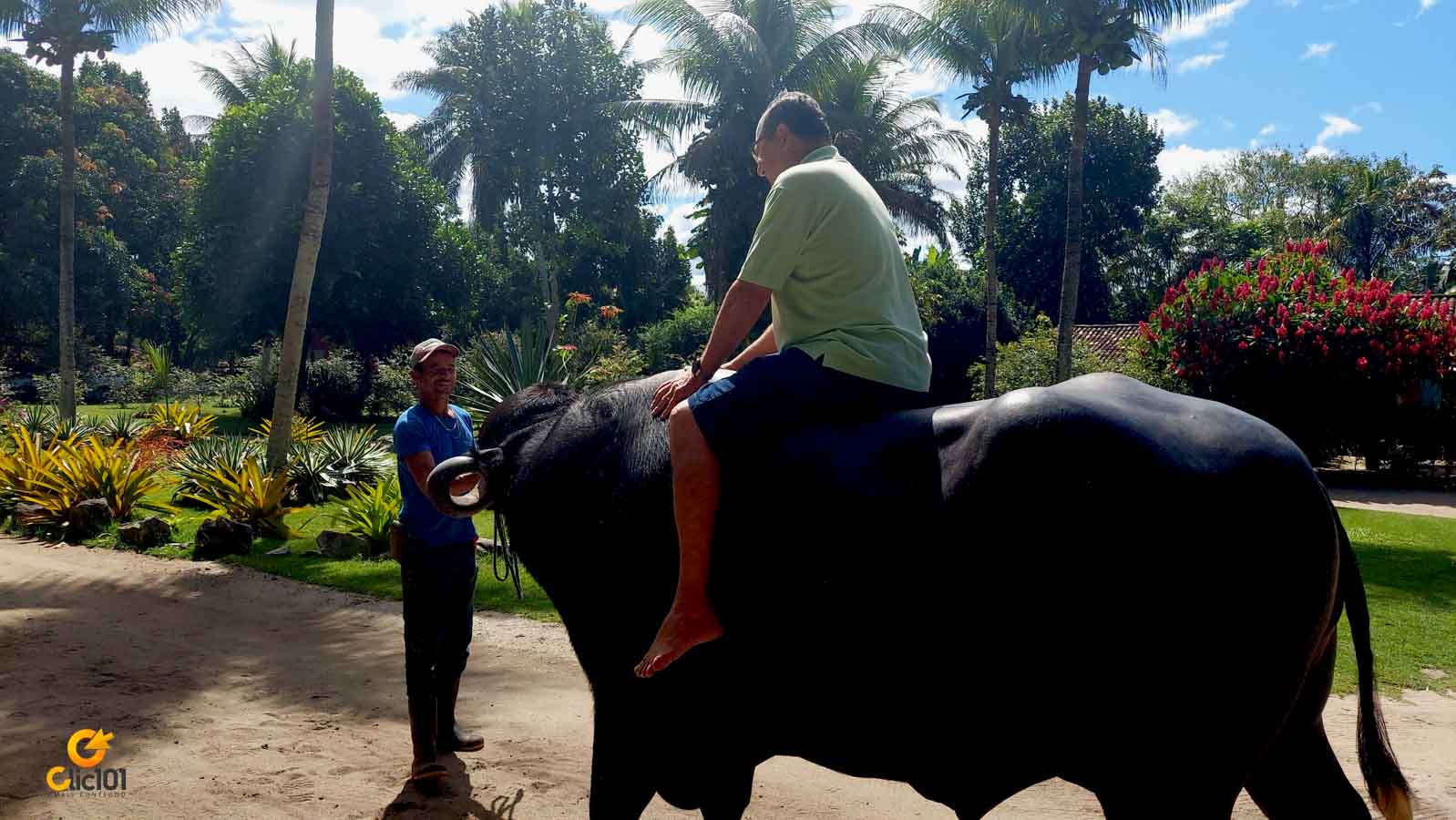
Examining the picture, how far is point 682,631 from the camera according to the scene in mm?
2459

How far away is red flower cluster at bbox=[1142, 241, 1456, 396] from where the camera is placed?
1648 centimetres

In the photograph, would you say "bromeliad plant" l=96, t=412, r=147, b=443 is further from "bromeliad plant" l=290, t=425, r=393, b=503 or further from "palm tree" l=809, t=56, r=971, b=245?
"palm tree" l=809, t=56, r=971, b=245

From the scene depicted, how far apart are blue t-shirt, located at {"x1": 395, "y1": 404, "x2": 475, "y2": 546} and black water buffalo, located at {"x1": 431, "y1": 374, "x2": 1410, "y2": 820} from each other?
1.76 meters

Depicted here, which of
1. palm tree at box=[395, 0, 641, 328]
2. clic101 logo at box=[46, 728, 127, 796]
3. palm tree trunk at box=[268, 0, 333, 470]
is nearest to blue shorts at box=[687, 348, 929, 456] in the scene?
clic101 logo at box=[46, 728, 127, 796]

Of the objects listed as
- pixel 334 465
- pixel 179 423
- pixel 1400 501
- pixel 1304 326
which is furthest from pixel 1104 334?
pixel 179 423

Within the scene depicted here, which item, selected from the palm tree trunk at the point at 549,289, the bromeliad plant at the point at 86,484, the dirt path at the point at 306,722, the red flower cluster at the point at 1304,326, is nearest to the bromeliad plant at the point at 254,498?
the bromeliad plant at the point at 86,484

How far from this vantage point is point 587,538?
9.29 ft

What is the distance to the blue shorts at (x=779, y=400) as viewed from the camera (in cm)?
244

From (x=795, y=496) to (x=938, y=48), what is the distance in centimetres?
2062

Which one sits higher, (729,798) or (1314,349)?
(1314,349)

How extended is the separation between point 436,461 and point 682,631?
228cm

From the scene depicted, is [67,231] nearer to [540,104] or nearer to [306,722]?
[540,104]

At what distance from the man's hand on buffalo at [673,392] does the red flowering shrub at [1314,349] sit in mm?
16617

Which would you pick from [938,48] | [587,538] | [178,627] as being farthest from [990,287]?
[587,538]
